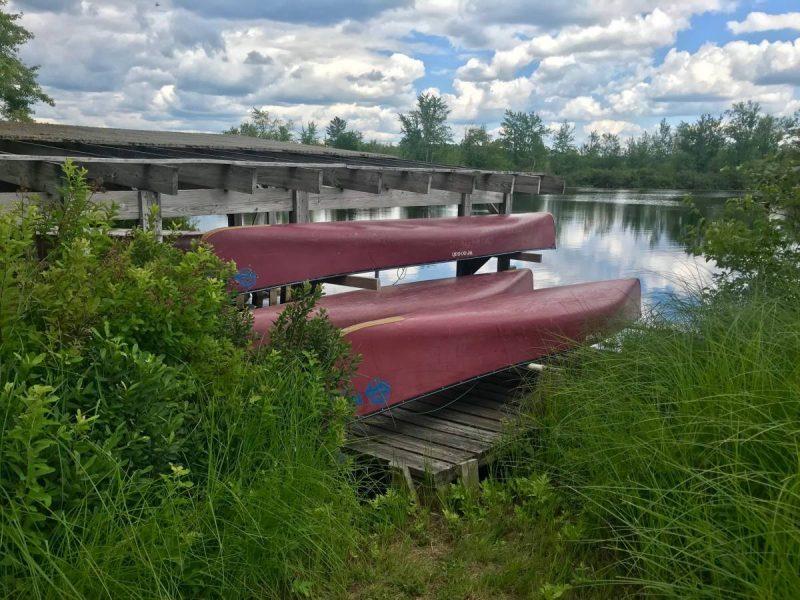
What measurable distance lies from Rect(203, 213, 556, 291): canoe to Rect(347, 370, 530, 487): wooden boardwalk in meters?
1.93

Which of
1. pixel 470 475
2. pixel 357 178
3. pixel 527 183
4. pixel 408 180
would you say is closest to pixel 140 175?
pixel 357 178

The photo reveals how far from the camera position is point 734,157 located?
67.2 meters

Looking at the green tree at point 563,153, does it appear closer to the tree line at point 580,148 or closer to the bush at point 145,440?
the tree line at point 580,148

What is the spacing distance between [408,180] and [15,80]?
89.6 ft

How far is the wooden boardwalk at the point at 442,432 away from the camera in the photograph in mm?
4359

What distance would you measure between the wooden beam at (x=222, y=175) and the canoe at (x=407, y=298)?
56.1 inches

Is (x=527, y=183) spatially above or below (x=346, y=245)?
above

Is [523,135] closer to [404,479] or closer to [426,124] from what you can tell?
[426,124]

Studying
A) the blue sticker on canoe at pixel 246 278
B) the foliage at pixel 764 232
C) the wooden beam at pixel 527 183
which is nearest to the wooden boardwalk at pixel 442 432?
the foliage at pixel 764 232

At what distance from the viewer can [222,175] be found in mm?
7484

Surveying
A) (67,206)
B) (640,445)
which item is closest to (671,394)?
(640,445)

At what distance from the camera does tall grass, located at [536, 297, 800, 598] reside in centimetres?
262

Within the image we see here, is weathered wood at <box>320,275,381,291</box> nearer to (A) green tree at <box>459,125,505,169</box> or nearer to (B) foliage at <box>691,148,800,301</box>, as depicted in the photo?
(B) foliage at <box>691,148,800,301</box>

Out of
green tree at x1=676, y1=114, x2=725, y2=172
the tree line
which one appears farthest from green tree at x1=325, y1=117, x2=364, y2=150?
green tree at x1=676, y1=114, x2=725, y2=172
